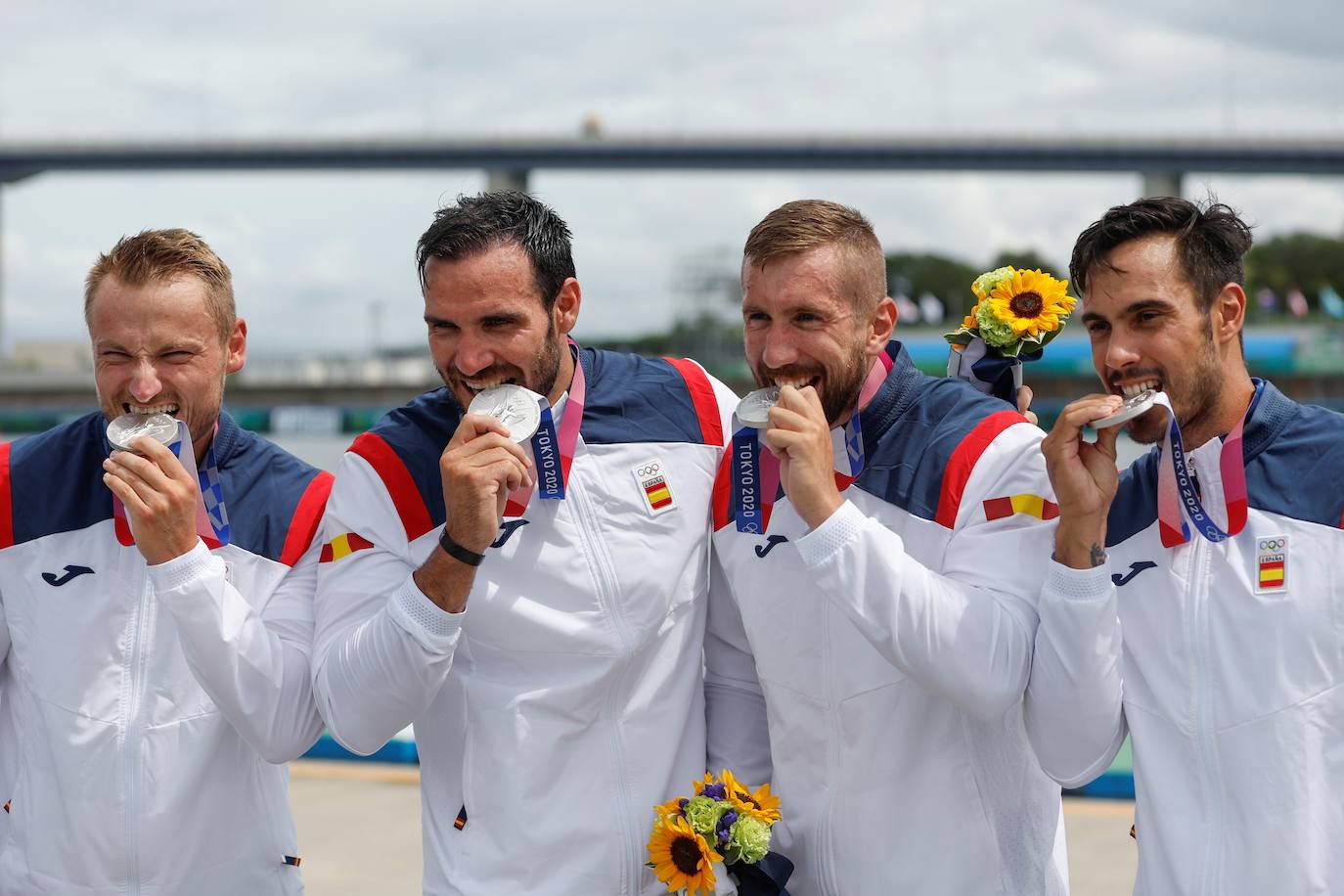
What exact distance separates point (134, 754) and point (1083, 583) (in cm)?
213

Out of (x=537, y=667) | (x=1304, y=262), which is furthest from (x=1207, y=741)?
(x=1304, y=262)

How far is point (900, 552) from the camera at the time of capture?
275 centimetres

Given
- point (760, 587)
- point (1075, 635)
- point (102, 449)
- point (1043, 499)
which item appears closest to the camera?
point (1075, 635)

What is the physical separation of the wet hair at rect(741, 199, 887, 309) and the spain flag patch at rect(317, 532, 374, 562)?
1087 mm

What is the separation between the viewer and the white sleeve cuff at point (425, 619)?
2826 millimetres

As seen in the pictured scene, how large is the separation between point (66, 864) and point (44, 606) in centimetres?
60

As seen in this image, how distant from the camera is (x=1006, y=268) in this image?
3.56 m

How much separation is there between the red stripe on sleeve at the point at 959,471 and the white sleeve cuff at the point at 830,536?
0.90 feet

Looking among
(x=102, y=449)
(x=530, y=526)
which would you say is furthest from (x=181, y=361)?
(x=530, y=526)

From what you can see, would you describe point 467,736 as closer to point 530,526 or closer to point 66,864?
point 530,526

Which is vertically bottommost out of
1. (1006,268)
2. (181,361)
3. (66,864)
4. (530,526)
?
(66,864)

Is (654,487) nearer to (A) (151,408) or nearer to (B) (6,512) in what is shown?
(A) (151,408)

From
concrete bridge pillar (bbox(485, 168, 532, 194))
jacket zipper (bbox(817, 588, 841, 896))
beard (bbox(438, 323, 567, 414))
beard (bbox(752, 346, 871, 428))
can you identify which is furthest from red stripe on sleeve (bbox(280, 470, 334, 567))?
concrete bridge pillar (bbox(485, 168, 532, 194))

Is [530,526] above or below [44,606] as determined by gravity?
above
